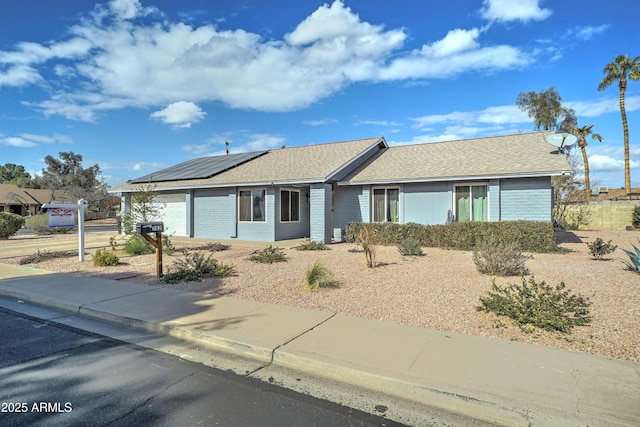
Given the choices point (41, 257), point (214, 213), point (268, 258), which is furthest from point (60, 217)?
point (268, 258)

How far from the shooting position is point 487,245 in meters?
9.20

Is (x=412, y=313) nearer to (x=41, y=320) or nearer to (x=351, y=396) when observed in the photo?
(x=351, y=396)

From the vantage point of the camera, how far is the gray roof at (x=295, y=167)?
54.1 ft

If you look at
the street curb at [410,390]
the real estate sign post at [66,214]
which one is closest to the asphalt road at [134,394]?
the street curb at [410,390]

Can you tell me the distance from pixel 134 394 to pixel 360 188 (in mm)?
14230

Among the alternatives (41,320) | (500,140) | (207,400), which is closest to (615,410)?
(207,400)

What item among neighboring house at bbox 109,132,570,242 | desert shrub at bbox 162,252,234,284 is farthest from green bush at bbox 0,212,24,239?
desert shrub at bbox 162,252,234,284

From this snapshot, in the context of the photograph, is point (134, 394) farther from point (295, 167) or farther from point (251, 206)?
point (295, 167)

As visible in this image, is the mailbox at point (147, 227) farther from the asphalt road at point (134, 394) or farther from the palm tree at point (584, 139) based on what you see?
the palm tree at point (584, 139)

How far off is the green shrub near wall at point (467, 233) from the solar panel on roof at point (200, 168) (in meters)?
8.59

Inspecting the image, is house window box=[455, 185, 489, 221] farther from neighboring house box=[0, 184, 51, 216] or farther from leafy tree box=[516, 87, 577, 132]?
neighboring house box=[0, 184, 51, 216]

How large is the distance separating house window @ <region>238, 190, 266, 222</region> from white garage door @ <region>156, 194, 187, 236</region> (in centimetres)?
403

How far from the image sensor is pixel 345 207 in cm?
1738

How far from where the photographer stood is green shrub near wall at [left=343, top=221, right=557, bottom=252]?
499 inches
